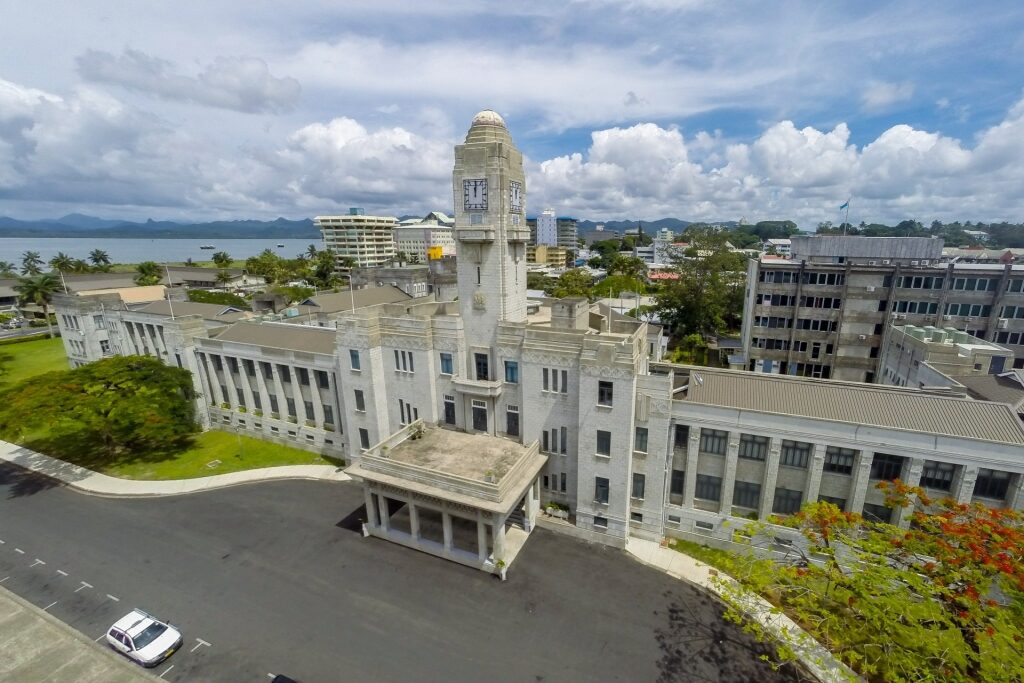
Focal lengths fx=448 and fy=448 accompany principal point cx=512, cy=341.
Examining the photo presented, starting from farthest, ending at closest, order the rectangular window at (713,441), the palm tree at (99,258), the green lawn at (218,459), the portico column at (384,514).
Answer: the palm tree at (99,258), the green lawn at (218,459), the portico column at (384,514), the rectangular window at (713,441)

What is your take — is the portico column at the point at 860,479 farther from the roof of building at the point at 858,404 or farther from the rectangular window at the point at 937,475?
the rectangular window at the point at 937,475

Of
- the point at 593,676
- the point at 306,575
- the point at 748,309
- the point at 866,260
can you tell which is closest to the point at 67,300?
the point at 306,575

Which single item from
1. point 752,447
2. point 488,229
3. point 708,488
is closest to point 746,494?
point 708,488

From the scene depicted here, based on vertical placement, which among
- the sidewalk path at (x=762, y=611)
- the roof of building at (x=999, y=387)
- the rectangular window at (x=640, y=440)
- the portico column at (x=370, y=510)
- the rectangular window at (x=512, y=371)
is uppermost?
the rectangular window at (x=512, y=371)

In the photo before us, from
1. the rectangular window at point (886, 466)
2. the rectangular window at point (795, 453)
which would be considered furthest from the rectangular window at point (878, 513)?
the rectangular window at point (795, 453)

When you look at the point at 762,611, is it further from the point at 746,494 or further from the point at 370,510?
the point at 370,510

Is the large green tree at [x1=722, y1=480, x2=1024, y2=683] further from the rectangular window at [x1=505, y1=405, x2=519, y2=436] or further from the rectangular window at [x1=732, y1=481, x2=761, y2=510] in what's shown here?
the rectangular window at [x1=505, y1=405, x2=519, y2=436]
